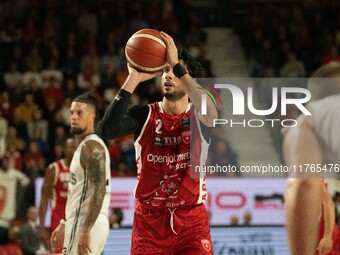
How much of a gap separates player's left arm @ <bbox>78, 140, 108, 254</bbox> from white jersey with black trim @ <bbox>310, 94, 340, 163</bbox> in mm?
2657

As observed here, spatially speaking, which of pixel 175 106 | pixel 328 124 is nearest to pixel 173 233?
pixel 175 106

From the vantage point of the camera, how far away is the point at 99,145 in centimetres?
639

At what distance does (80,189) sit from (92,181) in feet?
0.54

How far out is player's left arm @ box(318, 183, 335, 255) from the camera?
624 cm

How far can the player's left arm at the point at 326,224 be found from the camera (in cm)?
624

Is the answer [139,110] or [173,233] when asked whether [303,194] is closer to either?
[173,233]

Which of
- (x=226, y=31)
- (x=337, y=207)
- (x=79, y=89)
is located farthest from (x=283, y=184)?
(x=226, y=31)

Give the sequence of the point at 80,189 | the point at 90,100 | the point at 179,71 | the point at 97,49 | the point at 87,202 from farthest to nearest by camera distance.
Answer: the point at 97,49 < the point at 90,100 < the point at 80,189 < the point at 87,202 < the point at 179,71

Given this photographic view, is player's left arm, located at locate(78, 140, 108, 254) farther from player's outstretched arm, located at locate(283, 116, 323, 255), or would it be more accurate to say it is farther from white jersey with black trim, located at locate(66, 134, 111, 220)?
player's outstretched arm, located at locate(283, 116, 323, 255)

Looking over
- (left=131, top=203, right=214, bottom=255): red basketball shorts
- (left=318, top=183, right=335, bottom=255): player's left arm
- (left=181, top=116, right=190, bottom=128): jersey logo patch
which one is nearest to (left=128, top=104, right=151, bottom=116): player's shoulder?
(left=181, top=116, right=190, bottom=128): jersey logo patch

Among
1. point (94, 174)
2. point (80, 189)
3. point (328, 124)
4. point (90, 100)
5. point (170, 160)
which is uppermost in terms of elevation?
point (90, 100)

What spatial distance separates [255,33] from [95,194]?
11.5 metres

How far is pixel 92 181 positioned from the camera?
6.23 m

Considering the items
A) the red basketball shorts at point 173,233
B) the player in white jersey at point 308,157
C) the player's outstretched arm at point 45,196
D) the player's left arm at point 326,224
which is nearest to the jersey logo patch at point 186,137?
the red basketball shorts at point 173,233
